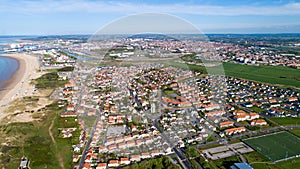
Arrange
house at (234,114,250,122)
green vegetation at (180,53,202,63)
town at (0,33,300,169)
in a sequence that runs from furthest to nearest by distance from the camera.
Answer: green vegetation at (180,53,202,63) < house at (234,114,250,122) < town at (0,33,300,169)

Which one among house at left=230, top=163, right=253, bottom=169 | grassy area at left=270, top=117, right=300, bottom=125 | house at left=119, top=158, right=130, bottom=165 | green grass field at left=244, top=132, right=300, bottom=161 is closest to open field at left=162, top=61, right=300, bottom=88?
grassy area at left=270, top=117, right=300, bottom=125

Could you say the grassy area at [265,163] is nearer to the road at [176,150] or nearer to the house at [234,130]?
the house at [234,130]

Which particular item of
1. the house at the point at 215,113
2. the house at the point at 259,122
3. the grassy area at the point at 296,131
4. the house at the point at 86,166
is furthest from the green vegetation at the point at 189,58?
the house at the point at 86,166

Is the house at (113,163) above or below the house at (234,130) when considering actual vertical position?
below

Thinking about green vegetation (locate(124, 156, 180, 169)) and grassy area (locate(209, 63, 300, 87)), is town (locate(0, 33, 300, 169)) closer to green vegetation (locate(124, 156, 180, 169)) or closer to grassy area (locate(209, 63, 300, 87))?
green vegetation (locate(124, 156, 180, 169))

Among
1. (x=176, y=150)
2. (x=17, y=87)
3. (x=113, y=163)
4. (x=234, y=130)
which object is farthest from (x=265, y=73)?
(x=17, y=87)

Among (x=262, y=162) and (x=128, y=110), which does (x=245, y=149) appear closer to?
(x=262, y=162)

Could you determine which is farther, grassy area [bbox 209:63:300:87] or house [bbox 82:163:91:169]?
grassy area [bbox 209:63:300:87]

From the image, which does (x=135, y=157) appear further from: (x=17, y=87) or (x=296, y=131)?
(x=17, y=87)

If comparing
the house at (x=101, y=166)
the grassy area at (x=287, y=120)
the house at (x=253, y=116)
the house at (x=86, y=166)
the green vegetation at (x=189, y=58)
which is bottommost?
the house at (x=101, y=166)
